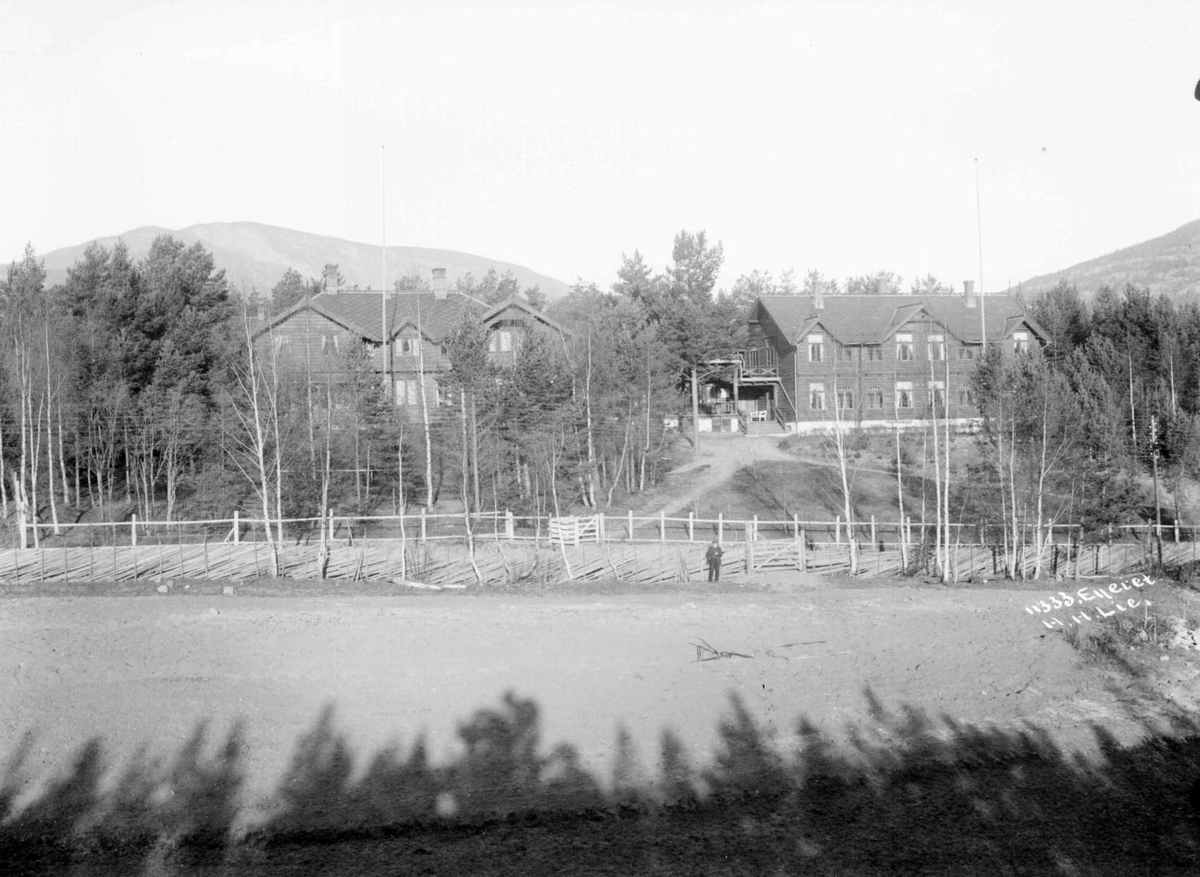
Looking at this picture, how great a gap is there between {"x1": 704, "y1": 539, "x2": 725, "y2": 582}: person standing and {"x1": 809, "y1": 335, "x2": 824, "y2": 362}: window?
3383 cm

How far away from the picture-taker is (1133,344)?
52.8 m

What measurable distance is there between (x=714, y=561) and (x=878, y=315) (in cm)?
3834

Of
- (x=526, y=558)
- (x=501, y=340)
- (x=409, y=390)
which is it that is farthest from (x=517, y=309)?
(x=526, y=558)

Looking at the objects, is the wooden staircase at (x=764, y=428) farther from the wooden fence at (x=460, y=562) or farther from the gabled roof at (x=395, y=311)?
the wooden fence at (x=460, y=562)

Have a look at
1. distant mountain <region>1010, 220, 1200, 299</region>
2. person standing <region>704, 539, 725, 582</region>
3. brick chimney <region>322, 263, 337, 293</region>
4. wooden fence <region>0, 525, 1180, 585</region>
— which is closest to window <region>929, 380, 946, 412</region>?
wooden fence <region>0, 525, 1180, 585</region>

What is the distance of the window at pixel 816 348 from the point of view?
57.3 m

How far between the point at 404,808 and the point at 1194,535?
29366 millimetres

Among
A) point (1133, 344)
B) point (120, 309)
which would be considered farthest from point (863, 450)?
point (120, 309)

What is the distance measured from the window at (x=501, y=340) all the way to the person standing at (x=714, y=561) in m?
25.4

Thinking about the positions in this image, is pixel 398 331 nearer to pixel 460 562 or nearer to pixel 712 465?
pixel 712 465

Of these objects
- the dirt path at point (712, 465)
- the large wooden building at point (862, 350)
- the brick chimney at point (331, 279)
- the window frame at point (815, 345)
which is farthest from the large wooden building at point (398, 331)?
the window frame at point (815, 345)

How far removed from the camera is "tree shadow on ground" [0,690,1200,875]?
10.4 m

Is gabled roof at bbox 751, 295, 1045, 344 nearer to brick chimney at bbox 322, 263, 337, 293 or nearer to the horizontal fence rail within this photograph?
brick chimney at bbox 322, 263, 337, 293

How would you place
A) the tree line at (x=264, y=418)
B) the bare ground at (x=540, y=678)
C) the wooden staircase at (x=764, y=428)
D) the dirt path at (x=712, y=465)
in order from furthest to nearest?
1. the wooden staircase at (x=764, y=428)
2. the dirt path at (x=712, y=465)
3. the tree line at (x=264, y=418)
4. the bare ground at (x=540, y=678)
